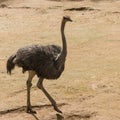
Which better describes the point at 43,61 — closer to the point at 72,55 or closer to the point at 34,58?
the point at 34,58

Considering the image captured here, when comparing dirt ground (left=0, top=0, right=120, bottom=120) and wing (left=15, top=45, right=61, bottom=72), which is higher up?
wing (left=15, top=45, right=61, bottom=72)

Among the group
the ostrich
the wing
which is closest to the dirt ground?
the ostrich

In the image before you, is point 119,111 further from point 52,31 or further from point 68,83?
point 52,31

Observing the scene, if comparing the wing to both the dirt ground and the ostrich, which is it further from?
the dirt ground

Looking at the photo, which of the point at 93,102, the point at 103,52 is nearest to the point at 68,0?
the point at 103,52

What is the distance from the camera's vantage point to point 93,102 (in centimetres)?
→ 876

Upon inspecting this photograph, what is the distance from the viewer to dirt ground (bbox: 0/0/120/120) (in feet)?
28.0

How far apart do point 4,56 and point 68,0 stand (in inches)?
281

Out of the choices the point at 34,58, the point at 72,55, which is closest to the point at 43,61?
the point at 34,58

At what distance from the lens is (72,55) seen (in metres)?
12.0

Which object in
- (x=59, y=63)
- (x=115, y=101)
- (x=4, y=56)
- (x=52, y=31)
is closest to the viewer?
(x=59, y=63)

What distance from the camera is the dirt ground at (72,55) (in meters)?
8.53

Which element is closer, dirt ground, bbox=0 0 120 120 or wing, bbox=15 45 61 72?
wing, bbox=15 45 61 72

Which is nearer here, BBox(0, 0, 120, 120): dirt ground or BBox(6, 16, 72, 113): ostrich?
BBox(6, 16, 72, 113): ostrich
